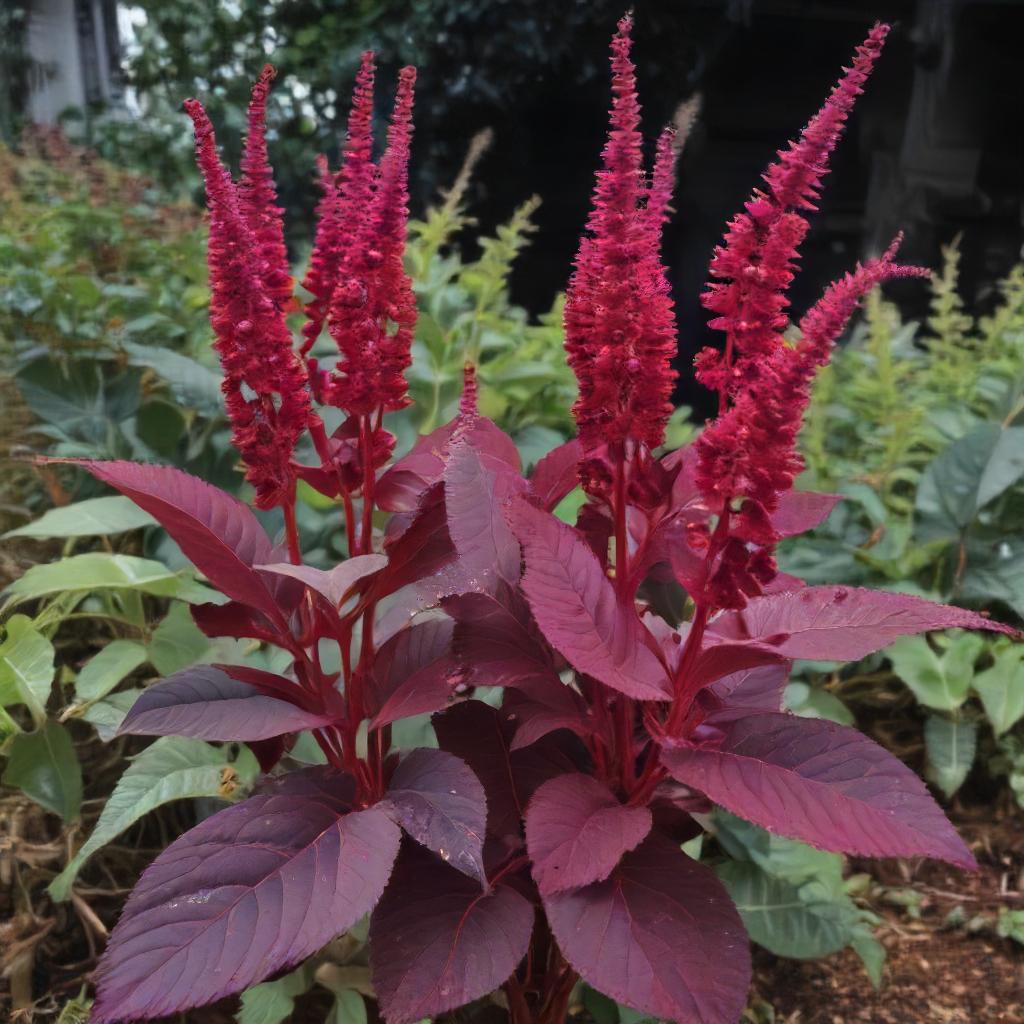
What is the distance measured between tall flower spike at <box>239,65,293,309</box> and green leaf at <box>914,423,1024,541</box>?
160 centimetres

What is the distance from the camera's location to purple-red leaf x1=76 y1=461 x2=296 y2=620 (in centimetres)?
84

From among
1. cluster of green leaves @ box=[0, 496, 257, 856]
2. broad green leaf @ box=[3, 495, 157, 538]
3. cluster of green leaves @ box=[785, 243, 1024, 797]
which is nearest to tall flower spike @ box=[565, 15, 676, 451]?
cluster of green leaves @ box=[0, 496, 257, 856]

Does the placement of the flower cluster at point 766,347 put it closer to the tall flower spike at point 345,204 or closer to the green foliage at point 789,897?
the tall flower spike at point 345,204

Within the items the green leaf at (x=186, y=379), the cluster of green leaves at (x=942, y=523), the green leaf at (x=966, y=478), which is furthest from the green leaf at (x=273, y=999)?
the green leaf at (x=966, y=478)

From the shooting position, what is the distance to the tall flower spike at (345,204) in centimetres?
87

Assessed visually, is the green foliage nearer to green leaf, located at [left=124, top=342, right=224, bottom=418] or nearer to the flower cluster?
the flower cluster

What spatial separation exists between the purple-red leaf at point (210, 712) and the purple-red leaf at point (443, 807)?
0.10 m

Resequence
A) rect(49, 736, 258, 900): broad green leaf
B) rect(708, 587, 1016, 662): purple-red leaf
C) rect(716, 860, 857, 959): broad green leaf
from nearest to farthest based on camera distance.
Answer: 1. rect(708, 587, 1016, 662): purple-red leaf
2. rect(49, 736, 258, 900): broad green leaf
3. rect(716, 860, 857, 959): broad green leaf

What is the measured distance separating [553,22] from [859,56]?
13.8 feet

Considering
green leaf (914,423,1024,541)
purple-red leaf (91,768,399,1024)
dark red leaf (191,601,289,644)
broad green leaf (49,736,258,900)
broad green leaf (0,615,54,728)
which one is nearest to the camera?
purple-red leaf (91,768,399,1024)

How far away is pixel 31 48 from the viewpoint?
4543mm

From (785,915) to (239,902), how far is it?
2.95 feet

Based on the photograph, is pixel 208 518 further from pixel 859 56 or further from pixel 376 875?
pixel 859 56

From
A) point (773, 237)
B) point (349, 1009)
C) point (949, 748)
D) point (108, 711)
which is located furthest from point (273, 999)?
point (949, 748)
